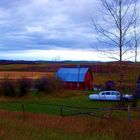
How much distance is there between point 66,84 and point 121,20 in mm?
37086

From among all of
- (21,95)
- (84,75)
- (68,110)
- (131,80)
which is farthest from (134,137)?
(84,75)

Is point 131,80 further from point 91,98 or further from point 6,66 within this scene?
point 6,66

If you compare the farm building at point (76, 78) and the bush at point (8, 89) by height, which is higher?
the farm building at point (76, 78)

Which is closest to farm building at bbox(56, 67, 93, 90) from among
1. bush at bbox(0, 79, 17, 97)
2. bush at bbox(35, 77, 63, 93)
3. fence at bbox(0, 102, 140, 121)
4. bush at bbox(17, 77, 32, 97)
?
bush at bbox(35, 77, 63, 93)

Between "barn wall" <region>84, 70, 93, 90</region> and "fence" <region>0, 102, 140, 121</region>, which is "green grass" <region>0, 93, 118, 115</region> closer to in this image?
"fence" <region>0, 102, 140, 121</region>

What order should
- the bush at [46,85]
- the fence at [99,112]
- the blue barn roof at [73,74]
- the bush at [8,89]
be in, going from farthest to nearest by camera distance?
the blue barn roof at [73,74] < the bush at [46,85] < the bush at [8,89] < the fence at [99,112]

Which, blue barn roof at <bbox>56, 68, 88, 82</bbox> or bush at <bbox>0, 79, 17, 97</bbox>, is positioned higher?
blue barn roof at <bbox>56, 68, 88, 82</bbox>

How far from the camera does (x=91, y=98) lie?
55.1 m

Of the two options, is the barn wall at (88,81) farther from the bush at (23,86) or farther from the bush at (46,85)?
the bush at (23,86)

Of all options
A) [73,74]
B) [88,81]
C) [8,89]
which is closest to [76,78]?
[73,74]

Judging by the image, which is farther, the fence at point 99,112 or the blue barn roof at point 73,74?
the blue barn roof at point 73,74

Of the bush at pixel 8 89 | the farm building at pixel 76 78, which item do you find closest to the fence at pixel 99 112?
the bush at pixel 8 89

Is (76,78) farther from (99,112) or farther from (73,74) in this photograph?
(99,112)

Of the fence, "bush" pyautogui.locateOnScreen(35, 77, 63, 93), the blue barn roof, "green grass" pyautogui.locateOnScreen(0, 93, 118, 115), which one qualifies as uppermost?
the blue barn roof
